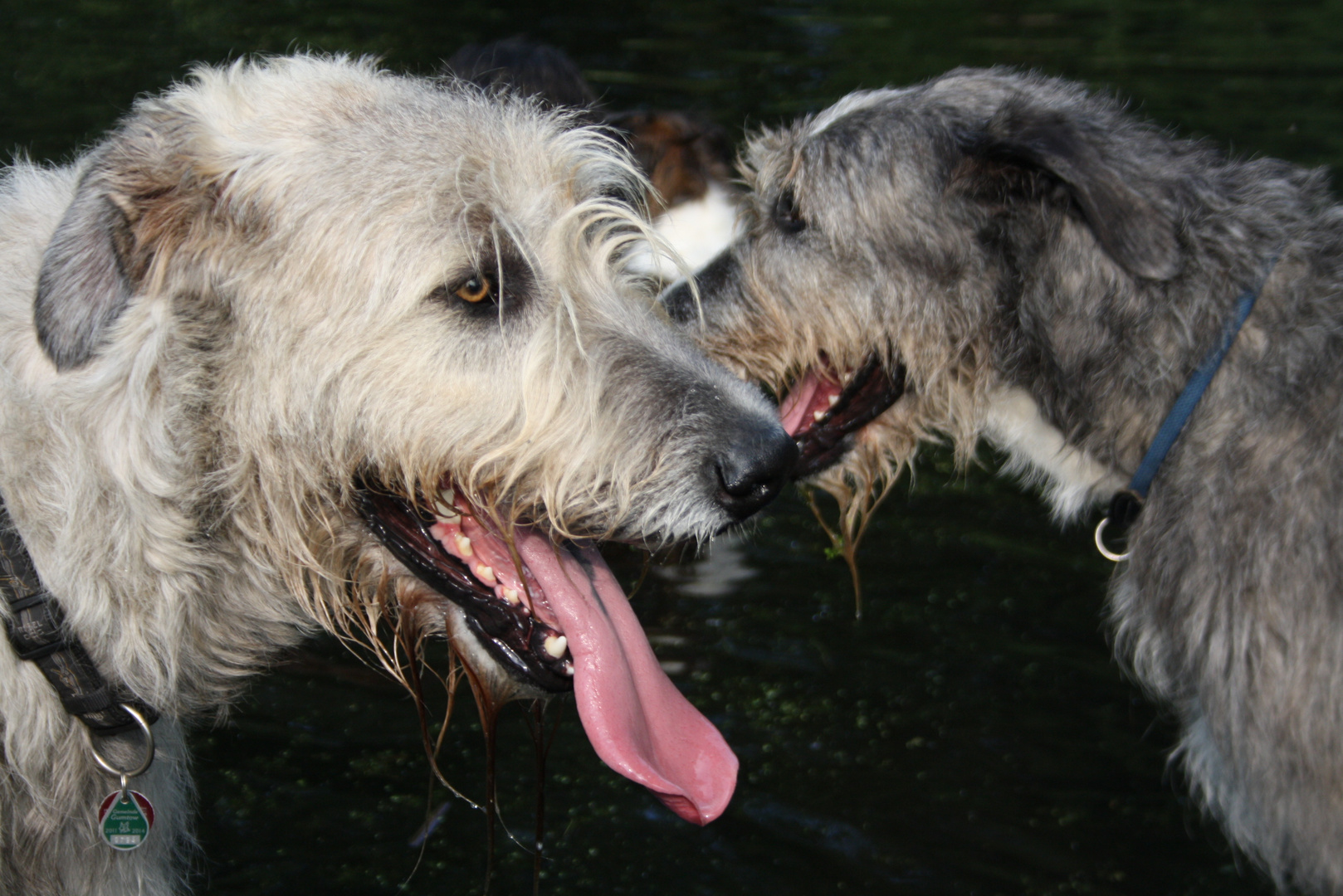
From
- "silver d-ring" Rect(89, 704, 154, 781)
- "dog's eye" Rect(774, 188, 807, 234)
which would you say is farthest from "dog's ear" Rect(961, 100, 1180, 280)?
"silver d-ring" Rect(89, 704, 154, 781)

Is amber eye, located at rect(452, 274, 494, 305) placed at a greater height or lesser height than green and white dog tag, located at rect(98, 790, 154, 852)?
greater

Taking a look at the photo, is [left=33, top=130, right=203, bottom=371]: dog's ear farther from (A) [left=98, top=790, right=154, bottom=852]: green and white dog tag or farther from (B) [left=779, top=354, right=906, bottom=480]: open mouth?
(B) [left=779, top=354, right=906, bottom=480]: open mouth

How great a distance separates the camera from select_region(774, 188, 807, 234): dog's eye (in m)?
4.85

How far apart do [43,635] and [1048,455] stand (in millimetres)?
3297

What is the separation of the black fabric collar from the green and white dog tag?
0.27 m

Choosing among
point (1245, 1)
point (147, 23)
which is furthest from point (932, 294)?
point (1245, 1)

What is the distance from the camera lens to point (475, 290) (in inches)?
132

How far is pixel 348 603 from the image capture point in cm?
357

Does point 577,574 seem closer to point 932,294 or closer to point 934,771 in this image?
point 932,294

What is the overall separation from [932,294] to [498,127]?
1.75m

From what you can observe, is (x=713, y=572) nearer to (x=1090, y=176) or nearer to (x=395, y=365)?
(x=1090, y=176)

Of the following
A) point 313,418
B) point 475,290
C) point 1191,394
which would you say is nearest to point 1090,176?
point 1191,394

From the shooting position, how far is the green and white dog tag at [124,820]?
130 inches

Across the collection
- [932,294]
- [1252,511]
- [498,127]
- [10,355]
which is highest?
[498,127]
